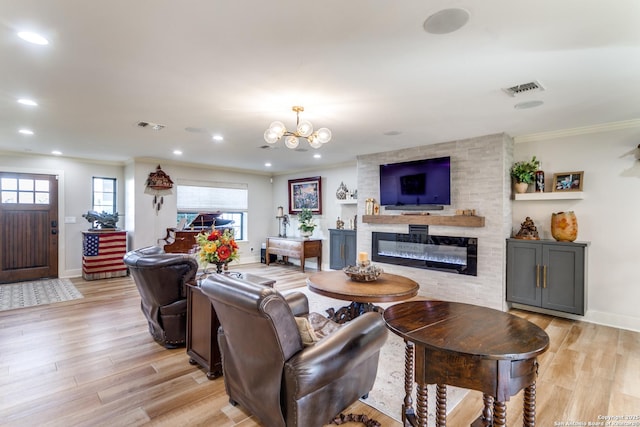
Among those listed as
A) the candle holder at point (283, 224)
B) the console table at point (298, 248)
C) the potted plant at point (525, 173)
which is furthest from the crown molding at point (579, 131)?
the candle holder at point (283, 224)

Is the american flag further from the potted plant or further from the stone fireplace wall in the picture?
the potted plant

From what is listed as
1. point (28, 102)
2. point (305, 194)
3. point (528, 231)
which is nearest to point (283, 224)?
point (305, 194)

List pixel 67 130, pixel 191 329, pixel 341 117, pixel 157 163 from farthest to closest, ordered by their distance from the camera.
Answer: pixel 157 163 → pixel 67 130 → pixel 341 117 → pixel 191 329

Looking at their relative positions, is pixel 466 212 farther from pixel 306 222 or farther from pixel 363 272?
pixel 306 222

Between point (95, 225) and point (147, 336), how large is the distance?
419 cm

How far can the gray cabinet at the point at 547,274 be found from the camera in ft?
12.4

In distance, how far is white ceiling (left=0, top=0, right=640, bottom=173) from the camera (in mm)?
1758

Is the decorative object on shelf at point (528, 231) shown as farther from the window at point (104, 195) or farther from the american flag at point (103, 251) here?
the window at point (104, 195)

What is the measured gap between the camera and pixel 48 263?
20.2 feet

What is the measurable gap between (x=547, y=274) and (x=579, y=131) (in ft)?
6.20

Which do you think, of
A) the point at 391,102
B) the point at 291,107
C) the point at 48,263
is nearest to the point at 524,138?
the point at 391,102

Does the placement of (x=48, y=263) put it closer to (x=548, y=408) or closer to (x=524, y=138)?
(x=548, y=408)

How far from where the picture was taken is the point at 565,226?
12.9ft

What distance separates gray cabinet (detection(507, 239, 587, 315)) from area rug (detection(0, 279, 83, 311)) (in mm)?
6415
